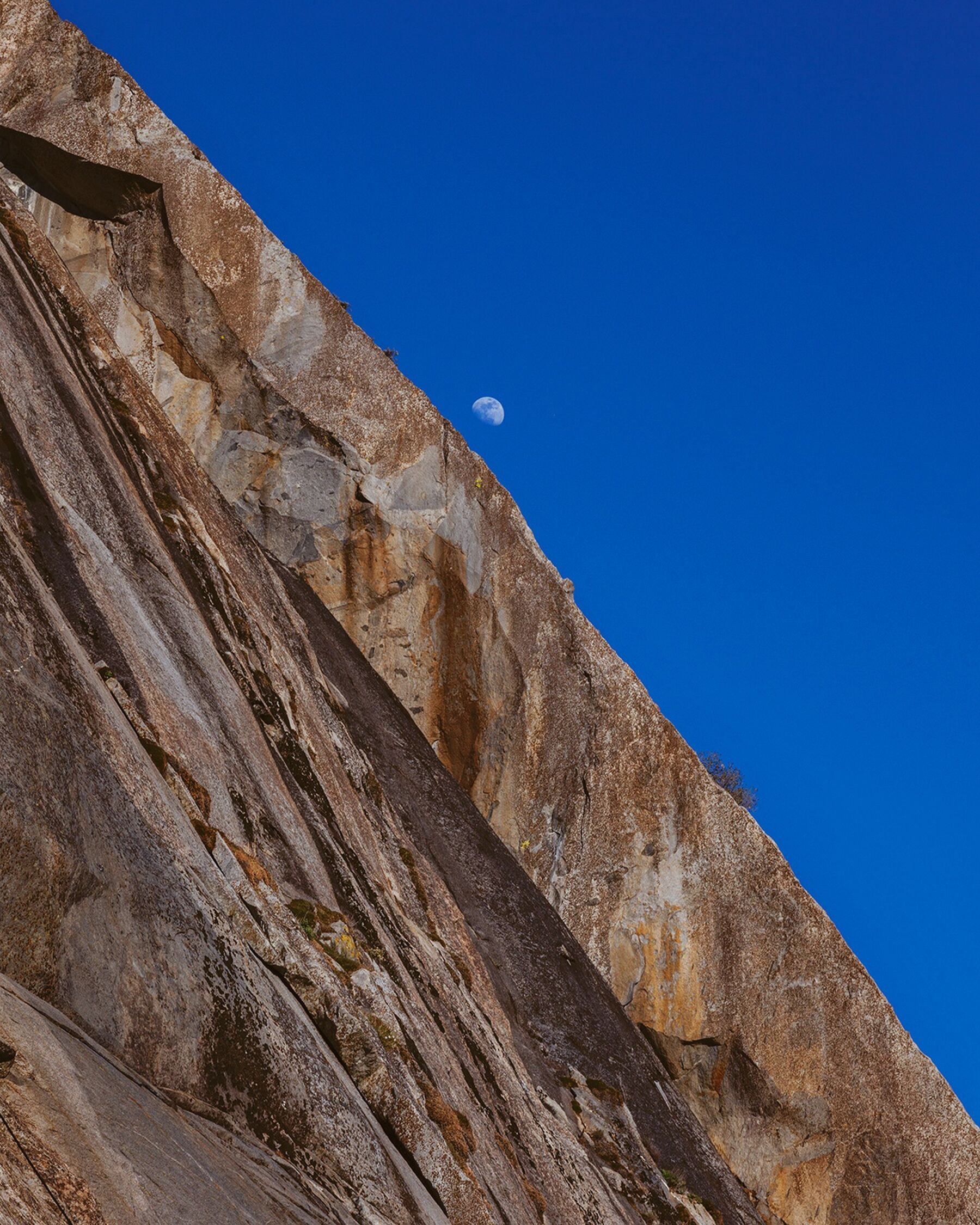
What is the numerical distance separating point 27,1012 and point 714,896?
15374 millimetres

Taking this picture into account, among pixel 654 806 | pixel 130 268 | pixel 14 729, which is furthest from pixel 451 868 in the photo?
pixel 130 268

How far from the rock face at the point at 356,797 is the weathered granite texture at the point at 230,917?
4 centimetres

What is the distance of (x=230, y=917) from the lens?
7.83 meters

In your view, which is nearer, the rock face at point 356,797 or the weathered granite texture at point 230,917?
the weathered granite texture at point 230,917

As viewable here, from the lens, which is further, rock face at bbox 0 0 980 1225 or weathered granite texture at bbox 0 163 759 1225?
rock face at bbox 0 0 980 1225

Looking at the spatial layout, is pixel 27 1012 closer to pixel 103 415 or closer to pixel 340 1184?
pixel 340 1184

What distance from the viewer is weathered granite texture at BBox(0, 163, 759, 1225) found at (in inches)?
247

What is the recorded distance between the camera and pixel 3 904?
6.21 m

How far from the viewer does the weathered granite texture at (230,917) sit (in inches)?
247

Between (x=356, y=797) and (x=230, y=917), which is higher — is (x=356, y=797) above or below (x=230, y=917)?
above

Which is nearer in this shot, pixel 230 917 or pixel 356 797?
pixel 230 917

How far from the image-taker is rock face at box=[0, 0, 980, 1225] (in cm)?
752

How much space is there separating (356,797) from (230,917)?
17.9ft

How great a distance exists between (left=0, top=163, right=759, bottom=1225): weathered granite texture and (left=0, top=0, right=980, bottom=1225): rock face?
44mm
